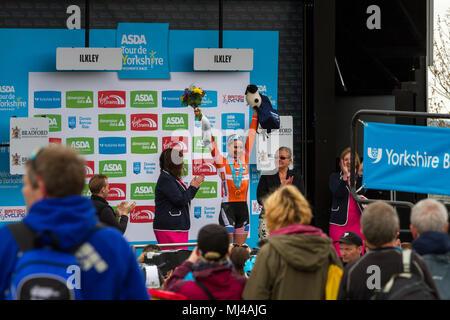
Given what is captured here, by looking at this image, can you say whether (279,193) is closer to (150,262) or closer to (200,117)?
(150,262)

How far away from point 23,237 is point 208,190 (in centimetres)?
664

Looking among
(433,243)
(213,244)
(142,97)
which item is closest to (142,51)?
(142,97)

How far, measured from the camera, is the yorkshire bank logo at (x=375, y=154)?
6.20 meters

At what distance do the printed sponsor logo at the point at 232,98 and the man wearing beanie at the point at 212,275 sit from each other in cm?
575

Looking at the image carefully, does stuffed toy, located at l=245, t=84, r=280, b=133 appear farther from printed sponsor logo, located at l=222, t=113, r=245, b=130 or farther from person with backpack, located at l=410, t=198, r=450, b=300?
person with backpack, located at l=410, t=198, r=450, b=300

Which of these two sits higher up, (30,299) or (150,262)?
(30,299)

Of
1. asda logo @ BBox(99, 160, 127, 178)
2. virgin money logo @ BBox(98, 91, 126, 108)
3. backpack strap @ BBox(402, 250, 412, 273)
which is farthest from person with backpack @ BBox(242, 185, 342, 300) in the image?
virgin money logo @ BBox(98, 91, 126, 108)

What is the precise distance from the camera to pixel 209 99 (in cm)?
942

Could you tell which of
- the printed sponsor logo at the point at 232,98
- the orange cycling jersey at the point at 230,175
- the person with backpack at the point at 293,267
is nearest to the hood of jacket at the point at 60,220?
the person with backpack at the point at 293,267

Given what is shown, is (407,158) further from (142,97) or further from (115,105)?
(115,105)

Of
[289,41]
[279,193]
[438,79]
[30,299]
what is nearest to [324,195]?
[289,41]

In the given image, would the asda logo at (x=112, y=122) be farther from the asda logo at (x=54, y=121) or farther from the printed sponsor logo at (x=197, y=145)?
the printed sponsor logo at (x=197, y=145)
